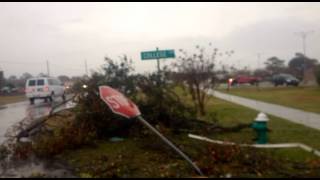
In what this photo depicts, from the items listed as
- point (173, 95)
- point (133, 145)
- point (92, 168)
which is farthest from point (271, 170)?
point (173, 95)

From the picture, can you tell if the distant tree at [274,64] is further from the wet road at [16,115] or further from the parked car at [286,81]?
the wet road at [16,115]

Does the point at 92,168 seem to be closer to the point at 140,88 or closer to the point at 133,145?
the point at 133,145

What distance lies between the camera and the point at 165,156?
29.9 ft

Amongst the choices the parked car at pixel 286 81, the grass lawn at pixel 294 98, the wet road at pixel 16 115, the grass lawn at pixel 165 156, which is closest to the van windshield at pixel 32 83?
the wet road at pixel 16 115

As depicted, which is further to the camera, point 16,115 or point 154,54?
point 16,115

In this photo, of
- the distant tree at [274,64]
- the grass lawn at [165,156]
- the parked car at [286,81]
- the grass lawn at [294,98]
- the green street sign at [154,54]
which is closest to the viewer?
the grass lawn at [165,156]

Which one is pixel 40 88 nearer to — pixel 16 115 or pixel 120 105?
pixel 16 115

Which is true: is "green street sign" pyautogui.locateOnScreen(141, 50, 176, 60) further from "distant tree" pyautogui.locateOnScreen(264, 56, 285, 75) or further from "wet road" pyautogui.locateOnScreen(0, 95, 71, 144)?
"distant tree" pyautogui.locateOnScreen(264, 56, 285, 75)

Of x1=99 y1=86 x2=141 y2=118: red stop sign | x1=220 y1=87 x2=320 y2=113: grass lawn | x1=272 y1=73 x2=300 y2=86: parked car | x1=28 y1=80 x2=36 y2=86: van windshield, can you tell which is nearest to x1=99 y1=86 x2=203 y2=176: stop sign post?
x1=99 y1=86 x2=141 y2=118: red stop sign

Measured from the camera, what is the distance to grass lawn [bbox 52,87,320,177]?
25.4 ft

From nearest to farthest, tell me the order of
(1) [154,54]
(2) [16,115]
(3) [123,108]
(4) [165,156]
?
(3) [123,108] < (4) [165,156] < (1) [154,54] < (2) [16,115]

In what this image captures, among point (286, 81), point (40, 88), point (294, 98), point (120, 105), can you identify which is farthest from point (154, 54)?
point (286, 81)

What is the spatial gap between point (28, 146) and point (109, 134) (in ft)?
7.33

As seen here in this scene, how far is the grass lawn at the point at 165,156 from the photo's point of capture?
7.75 m
